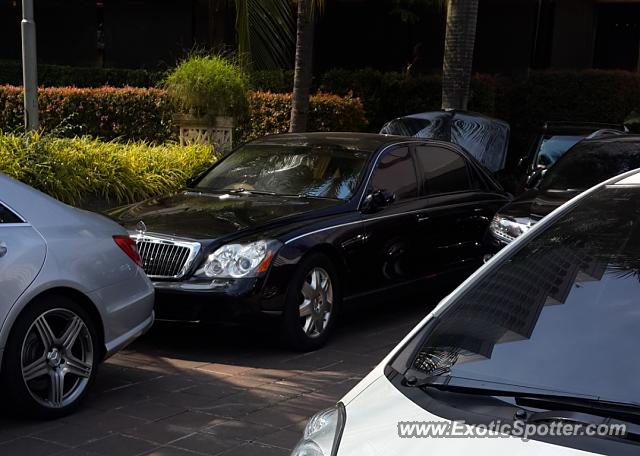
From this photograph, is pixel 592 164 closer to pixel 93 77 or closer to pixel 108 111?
pixel 108 111

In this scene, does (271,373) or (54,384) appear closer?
(54,384)

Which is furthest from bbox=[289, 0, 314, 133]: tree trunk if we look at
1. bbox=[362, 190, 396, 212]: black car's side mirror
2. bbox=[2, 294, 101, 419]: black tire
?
bbox=[2, 294, 101, 419]: black tire

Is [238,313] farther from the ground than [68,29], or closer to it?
closer to it

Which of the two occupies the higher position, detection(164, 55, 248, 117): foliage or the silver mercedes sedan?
detection(164, 55, 248, 117): foliage

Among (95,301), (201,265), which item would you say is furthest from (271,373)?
(95,301)

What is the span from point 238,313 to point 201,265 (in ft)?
1.47

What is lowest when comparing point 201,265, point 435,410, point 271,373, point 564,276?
point 271,373

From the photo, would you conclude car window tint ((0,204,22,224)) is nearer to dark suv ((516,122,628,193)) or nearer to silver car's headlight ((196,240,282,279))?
silver car's headlight ((196,240,282,279))

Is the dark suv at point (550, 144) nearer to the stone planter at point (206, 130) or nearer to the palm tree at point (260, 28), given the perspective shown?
the stone planter at point (206, 130)

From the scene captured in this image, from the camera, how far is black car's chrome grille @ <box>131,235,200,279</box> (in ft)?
21.8

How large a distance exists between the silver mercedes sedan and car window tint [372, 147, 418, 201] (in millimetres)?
2712

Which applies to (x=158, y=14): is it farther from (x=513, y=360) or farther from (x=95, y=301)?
(x=513, y=360)

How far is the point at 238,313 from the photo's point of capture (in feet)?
21.4

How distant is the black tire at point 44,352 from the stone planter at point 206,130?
7583 millimetres
